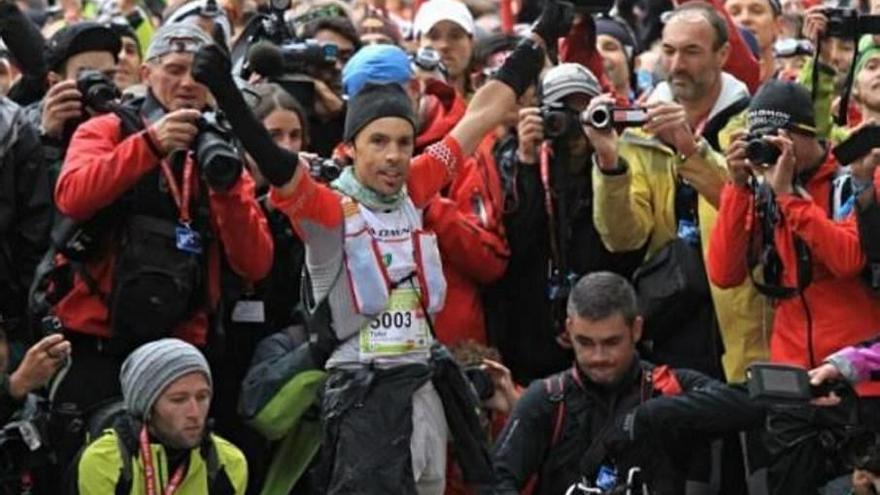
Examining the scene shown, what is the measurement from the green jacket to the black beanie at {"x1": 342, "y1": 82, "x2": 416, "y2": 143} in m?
1.27

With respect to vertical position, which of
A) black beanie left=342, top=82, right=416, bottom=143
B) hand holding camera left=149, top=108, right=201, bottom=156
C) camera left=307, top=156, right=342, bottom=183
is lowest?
camera left=307, top=156, right=342, bottom=183

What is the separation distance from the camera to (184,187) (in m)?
9.30

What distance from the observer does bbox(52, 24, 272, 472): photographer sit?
361 inches

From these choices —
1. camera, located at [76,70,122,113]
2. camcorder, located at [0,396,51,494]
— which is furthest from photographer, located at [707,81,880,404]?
camcorder, located at [0,396,51,494]

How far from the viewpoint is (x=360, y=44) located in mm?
11273

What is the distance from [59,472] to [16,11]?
79.3 inches

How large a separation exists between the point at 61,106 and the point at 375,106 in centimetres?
165

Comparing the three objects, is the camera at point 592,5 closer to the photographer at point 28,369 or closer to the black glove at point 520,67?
the black glove at point 520,67

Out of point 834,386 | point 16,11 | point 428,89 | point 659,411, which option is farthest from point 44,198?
point 834,386

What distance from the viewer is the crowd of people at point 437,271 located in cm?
871

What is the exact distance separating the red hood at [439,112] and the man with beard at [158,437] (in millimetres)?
1635

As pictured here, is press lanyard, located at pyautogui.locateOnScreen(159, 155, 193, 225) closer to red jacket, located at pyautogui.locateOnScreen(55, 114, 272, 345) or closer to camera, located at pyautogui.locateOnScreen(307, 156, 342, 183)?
red jacket, located at pyautogui.locateOnScreen(55, 114, 272, 345)

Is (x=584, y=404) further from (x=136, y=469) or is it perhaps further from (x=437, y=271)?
(x=136, y=469)

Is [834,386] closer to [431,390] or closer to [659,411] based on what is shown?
[659,411]
